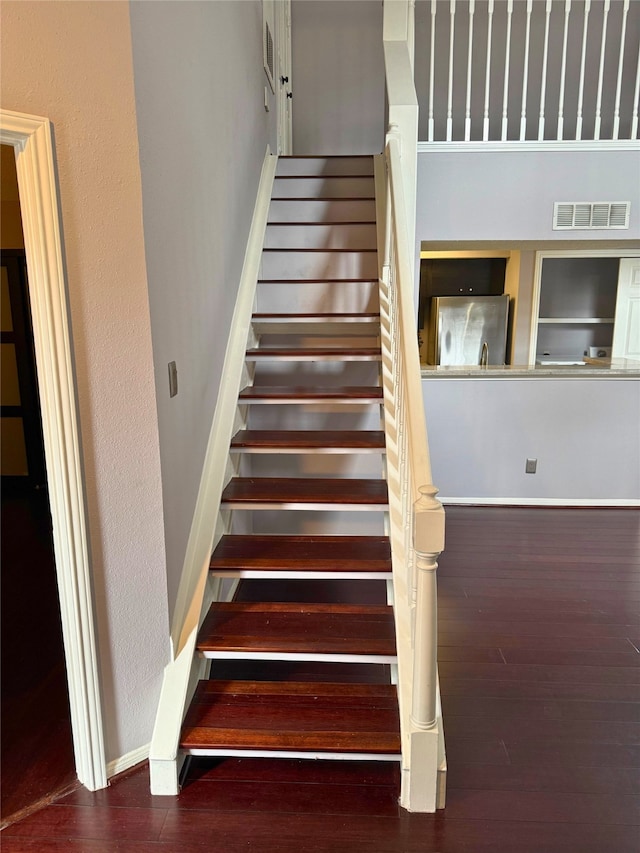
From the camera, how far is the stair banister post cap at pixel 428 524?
151 cm

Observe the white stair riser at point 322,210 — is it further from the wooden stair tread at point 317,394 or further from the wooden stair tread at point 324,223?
the wooden stair tread at point 317,394

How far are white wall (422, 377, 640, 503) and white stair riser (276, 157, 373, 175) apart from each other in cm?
164

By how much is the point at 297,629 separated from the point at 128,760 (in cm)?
70

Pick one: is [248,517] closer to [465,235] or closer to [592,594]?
[592,594]

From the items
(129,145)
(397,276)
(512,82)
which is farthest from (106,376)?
(512,82)

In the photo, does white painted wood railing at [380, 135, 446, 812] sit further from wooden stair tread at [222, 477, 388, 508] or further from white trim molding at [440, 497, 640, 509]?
white trim molding at [440, 497, 640, 509]

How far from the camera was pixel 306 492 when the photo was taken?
246 cm

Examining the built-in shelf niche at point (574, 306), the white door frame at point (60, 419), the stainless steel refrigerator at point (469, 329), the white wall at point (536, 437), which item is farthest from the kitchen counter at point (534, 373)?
the white door frame at point (60, 419)

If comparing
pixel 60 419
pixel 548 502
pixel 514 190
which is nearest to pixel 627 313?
pixel 514 190

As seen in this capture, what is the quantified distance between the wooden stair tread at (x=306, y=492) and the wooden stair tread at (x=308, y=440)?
0.56 feet

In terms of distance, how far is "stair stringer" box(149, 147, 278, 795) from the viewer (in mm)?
1755

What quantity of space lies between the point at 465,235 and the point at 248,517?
2.56 meters

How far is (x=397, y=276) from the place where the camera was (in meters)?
2.28

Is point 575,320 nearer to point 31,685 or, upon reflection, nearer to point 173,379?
point 173,379
